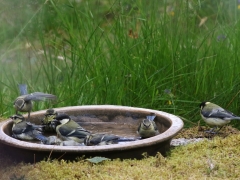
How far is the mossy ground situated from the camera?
4234 millimetres

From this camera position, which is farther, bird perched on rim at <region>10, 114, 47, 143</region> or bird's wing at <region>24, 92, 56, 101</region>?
bird's wing at <region>24, 92, 56, 101</region>

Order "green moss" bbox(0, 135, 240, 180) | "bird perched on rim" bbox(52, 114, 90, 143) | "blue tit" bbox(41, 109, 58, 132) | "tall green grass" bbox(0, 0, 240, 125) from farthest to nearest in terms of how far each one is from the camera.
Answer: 1. "tall green grass" bbox(0, 0, 240, 125)
2. "blue tit" bbox(41, 109, 58, 132)
3. "bird perched on rim" bbox(52, 114, 90, 143)
4. "green moss" bbox(0, 135, 240, 180)

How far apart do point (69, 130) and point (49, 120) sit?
0.39 m

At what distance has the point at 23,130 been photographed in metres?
5.01

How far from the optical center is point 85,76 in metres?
6.29

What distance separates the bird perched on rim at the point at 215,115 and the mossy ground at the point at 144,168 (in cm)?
65

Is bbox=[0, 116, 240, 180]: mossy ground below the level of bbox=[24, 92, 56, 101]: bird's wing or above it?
below

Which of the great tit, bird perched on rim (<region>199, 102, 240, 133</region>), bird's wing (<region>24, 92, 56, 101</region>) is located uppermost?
bird's wing (<region>24, 92, 56, 101</region>)

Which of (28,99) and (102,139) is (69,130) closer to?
(102,139)

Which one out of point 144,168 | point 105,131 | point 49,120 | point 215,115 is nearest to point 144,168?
point 144,168

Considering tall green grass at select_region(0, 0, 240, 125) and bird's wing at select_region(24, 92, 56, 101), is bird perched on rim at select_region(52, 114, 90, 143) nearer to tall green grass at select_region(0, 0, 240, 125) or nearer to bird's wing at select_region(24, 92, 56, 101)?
bird's wing at select_region(24, 92, 56, 101)

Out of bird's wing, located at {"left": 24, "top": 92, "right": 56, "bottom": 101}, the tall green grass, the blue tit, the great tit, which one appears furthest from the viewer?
the tall green grass

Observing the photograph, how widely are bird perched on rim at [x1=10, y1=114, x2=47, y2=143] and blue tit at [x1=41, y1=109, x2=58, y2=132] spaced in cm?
18

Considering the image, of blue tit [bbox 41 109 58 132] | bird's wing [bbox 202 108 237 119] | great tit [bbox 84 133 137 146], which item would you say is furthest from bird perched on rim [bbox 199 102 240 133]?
blue tit [bbox 41 109 58 132]
